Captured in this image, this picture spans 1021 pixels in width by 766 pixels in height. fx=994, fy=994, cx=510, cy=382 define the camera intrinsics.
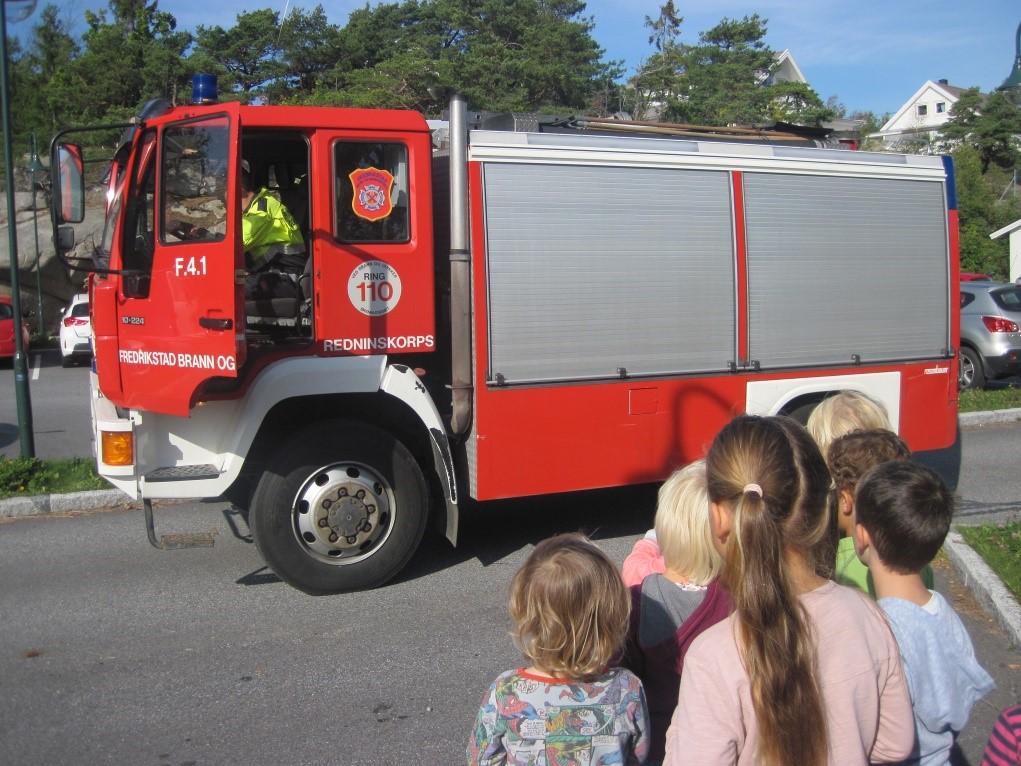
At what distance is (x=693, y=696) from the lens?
2.02m

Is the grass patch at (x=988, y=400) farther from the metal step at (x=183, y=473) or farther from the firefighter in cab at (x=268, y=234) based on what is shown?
the metal step at (x=183, y=473)

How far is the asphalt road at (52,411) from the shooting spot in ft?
35.8

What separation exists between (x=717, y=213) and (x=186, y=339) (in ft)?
11.8

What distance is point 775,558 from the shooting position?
2076 mm

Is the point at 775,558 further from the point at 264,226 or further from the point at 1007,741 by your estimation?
the point at 264,226

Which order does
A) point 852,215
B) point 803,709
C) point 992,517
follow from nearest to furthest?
1. point 803,709
2. point 852,215
3. point 992,517

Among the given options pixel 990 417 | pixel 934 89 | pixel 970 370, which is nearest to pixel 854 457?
pixel 990 417

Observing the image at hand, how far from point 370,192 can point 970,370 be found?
11.8m

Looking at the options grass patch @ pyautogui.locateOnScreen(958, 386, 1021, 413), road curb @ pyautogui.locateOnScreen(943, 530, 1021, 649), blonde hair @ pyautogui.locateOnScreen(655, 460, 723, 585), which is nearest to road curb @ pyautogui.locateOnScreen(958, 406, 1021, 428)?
grass patch @ pyautogui.locateOnScreen(958, 386, 1021, 413)

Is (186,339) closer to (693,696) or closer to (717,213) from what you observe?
(717,213)

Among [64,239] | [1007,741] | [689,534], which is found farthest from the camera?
[64,239]

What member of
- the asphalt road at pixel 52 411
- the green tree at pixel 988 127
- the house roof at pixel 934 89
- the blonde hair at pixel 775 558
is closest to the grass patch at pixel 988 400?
the asphalt road at pixel 52 411

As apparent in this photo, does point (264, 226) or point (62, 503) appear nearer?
point (264, 226)

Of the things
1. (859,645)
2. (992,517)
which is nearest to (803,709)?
(859,645)
